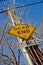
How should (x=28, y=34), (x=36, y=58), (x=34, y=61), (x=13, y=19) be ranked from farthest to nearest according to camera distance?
(x=13, y=19)
(x=36, y=58)
(x=34, y=61)
(x=28, y=34)

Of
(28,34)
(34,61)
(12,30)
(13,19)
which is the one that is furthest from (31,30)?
(13,19)

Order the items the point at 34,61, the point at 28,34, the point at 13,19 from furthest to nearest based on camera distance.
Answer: the point at 13,19 → the point at 34,61 → the point at 28,34

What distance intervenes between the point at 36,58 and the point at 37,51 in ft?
0.94

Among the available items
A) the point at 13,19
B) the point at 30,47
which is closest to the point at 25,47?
the point at 30,47

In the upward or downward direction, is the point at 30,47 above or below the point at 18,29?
below

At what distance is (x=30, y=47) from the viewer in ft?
22.2

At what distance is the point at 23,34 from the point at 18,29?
0.31m

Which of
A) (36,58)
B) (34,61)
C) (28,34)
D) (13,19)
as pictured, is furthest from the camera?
(13,19)

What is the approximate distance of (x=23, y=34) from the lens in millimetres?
5980

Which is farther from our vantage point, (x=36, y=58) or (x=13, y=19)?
(x=13, y=19)

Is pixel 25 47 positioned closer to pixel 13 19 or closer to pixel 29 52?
pixel 29 52

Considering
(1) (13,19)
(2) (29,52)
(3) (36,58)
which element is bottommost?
(3) (36,58)

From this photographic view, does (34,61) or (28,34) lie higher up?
(28,34)

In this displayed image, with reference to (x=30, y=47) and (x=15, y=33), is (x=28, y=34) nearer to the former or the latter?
(x=15, y=33)
